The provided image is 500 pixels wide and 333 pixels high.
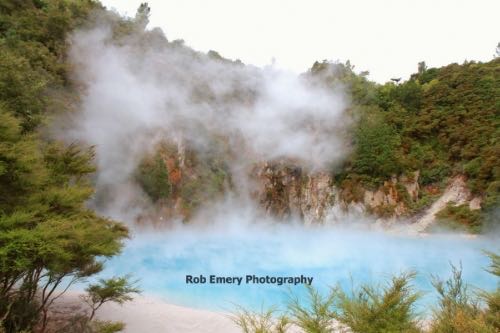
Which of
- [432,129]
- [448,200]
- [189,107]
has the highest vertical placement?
[189,107]

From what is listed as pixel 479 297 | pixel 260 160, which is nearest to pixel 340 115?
pixel 260 160

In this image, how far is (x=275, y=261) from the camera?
13.6 metres

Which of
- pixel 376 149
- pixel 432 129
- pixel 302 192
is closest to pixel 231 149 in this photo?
pixel 302 192

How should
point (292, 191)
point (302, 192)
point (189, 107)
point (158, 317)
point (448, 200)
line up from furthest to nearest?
point (292, 191) < point (302, 192) < point (189, 107) < point (448, 200) < point (158, 317)

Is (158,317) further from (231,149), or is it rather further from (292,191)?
(292,191)

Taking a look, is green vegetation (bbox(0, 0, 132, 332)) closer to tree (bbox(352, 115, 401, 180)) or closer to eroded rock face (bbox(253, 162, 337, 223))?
eroded rock face (bbox(253, 162, 337, 223))

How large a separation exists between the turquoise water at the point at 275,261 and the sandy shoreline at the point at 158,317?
0.82m

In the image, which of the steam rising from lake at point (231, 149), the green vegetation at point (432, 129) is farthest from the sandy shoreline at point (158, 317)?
the green vegetation at point (432, 129)

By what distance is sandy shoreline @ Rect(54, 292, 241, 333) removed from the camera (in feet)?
25.8

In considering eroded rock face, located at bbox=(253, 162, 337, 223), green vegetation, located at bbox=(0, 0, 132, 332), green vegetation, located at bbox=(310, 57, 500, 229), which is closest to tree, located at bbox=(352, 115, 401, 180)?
green vegetation, located at bbox=(310, 57, 500, 229)

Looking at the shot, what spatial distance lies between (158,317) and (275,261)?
606 cm

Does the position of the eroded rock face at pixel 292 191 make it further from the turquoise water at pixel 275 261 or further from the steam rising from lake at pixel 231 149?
the turquoise water at pixel 275 261

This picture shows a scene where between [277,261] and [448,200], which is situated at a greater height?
[448,200]

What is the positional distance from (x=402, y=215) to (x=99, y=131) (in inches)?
775
